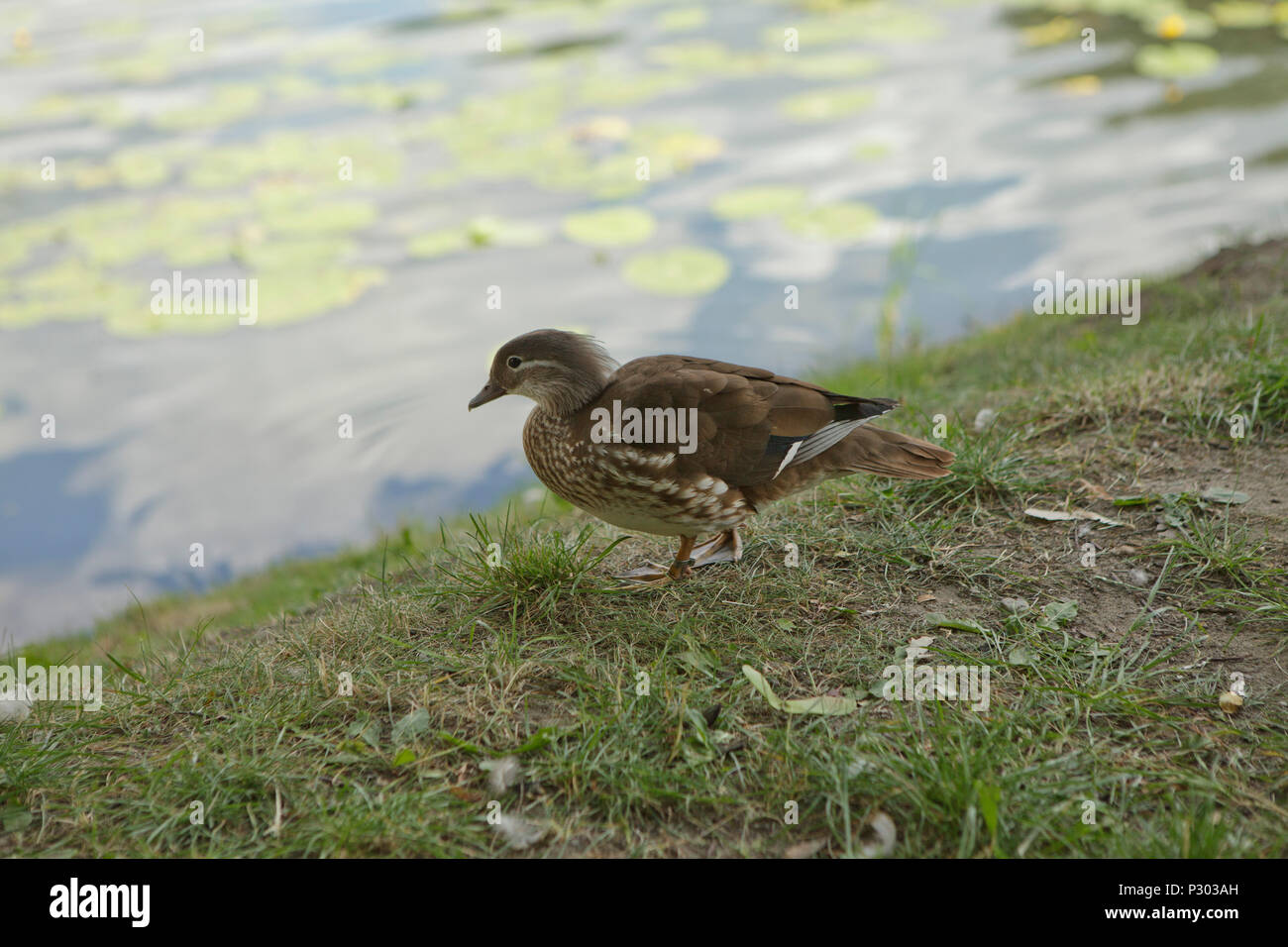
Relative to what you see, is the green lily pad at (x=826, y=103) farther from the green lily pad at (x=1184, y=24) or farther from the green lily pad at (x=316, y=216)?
the green lily pad at (x=316, y=216)

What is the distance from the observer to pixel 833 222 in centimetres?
Result: 983

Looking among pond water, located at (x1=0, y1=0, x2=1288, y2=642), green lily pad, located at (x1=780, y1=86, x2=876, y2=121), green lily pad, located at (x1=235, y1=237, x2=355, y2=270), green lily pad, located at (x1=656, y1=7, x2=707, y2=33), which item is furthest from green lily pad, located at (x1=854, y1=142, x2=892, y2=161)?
green lily pad, located at (x1=235, y1=237, x2=355, y2=270)

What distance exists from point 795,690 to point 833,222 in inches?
292

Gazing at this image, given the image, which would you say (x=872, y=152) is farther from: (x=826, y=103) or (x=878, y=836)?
(x=878, y=836)

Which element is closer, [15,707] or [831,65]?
[15,707]

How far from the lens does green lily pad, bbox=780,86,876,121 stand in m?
11.7

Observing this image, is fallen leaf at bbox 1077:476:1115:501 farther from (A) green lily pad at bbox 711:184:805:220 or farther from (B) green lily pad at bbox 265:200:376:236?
(B) green lily pad at bbox 265:200:376:236

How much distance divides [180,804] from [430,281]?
23.2 ft

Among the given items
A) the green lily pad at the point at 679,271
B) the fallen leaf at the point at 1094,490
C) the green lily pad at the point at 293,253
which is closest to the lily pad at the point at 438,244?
the green lily pad at the point at 293,253

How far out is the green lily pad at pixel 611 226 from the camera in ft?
31.4

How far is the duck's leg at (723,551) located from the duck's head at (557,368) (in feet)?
2.68

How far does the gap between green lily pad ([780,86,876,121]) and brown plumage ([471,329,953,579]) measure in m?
8.65

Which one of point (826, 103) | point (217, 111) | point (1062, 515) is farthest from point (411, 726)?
point (217, 111)

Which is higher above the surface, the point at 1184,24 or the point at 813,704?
the point at 1184,24
